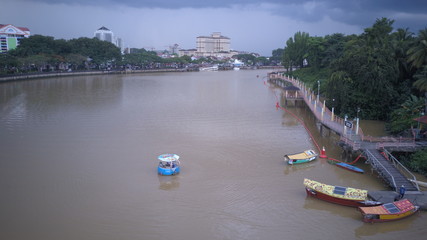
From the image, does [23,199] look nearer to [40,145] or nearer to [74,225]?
A: [74,225]

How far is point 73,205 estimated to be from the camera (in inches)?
604

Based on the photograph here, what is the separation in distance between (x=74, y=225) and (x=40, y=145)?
1171 centimetres

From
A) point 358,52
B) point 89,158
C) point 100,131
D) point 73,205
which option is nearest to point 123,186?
point 73,205

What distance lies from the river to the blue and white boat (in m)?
0.37

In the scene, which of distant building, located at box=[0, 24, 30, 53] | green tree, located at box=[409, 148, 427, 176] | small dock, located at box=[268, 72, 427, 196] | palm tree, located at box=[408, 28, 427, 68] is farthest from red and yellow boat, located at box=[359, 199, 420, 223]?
distant building, located at box=[0, 24, 30, 53]

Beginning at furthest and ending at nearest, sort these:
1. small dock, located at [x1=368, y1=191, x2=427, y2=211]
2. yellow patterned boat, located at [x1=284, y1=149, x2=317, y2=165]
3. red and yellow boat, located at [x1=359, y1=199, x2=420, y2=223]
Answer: yellow patterned boat, located at [x1=284, y1=149, x2=317, y2=165] → small dock, located at [x1=368, y1=191, x2=427, y2=211] → red and yellow boat, located at [x1=359, y1=199, x2=420, y2=223]

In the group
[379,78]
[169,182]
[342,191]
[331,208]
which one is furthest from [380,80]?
[169,182]

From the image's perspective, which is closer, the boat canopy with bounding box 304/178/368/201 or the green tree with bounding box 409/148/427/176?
the boat canopy with bounding box 304/178/368/201

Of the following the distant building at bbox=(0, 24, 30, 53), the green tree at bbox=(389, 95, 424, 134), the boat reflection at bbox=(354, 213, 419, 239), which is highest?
the distant building at bbox=(0, 24, 30, 53)

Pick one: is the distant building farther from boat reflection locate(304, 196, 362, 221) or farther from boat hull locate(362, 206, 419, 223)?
boat hull locate(362, 206, 419, 223)

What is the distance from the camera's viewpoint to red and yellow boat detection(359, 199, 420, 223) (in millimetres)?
13805

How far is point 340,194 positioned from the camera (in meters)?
15.3

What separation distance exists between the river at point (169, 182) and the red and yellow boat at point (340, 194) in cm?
32

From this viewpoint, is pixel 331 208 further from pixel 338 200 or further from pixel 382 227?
pixel 382 227
